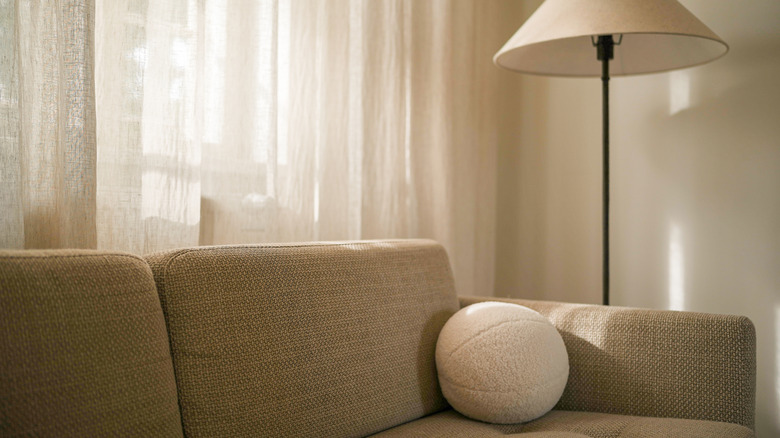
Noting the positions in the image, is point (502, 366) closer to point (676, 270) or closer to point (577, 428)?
point (577, 428)

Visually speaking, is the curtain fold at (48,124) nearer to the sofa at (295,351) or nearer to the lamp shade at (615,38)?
the sofa at (295,351)

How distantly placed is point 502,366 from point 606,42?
112 centimetres

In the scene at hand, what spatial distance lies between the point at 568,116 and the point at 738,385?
145 cm

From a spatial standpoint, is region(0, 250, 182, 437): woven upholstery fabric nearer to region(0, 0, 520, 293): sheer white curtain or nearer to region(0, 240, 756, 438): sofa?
region(0, 240, 756, 438): sofa

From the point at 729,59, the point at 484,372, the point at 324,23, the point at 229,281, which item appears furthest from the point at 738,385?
the point at 324,23

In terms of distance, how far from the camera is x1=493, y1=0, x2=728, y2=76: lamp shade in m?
1.62

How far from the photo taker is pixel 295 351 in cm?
117

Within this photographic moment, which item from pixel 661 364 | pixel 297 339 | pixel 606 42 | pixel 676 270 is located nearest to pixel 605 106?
pixel 606 42

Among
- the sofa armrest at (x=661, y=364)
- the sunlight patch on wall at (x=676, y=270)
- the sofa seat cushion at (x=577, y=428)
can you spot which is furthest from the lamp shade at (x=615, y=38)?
the sofa seat cushion at (x=577, y=428)

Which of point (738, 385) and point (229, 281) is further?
point (738, 385)

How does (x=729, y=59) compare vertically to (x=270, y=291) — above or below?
above

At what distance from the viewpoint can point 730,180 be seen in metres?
2.12

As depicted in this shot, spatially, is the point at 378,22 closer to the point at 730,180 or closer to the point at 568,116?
the point at 568,116

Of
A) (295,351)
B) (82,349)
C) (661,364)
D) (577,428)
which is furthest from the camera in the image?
(661,364)
